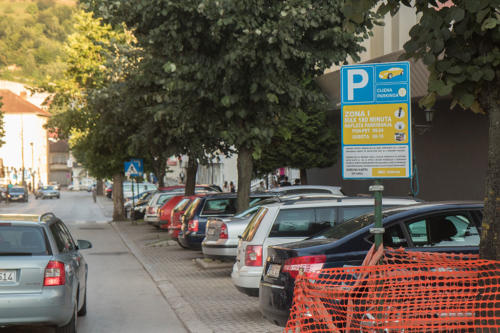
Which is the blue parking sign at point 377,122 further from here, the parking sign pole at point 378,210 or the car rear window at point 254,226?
the car rear window at point 254,226

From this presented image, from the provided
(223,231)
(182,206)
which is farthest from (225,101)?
(182,206)

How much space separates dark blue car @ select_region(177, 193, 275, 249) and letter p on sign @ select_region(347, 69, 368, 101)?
11.8 meters

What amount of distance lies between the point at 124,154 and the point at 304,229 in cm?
2924

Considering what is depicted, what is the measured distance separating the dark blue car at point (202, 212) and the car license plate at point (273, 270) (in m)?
10.1

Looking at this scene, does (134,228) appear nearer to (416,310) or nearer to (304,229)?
(304,229)

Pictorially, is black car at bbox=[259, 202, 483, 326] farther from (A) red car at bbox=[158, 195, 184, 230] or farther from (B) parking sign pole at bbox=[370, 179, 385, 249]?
(A) red car at bbox=[158, 195, 184, 230]

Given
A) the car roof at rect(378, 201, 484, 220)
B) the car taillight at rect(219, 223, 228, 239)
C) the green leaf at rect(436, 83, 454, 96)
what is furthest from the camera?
the car taillight at rect(219, 223, 228, 239)

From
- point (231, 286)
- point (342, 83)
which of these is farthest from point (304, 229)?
point (342, 83)

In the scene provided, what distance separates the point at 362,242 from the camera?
7.87 metres

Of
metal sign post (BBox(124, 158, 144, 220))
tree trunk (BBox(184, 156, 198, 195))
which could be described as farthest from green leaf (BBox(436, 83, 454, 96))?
metal sign post (BBox(124, 158, 144, 220))

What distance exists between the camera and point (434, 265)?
6.10 metres

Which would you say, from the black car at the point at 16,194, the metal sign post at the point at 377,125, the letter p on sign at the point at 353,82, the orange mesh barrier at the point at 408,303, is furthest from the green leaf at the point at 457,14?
the black car at the point at 16,194

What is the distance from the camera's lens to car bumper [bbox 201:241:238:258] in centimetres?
1477

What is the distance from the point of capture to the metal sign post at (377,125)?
6.42 metres
